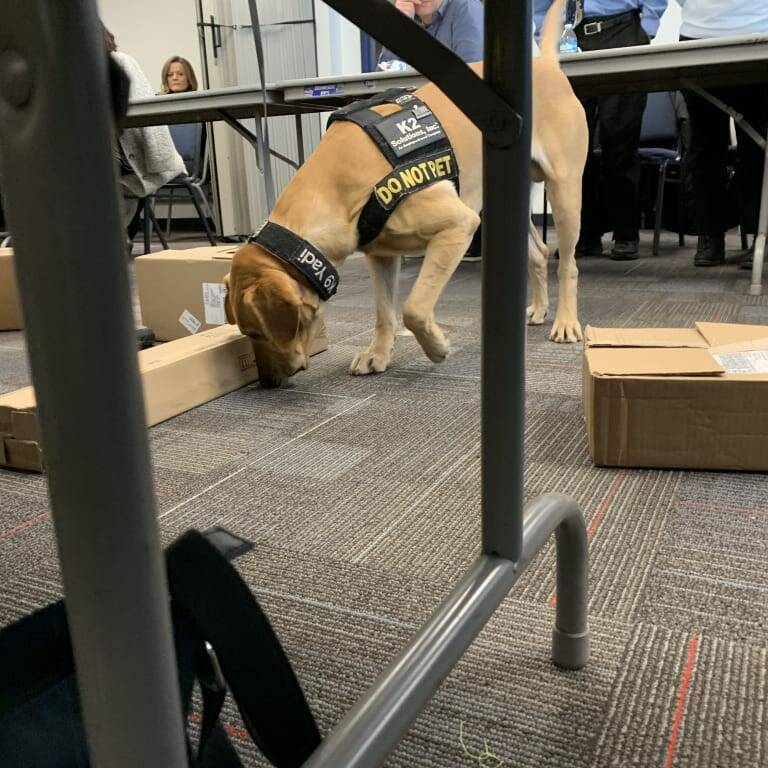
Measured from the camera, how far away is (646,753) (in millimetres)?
651

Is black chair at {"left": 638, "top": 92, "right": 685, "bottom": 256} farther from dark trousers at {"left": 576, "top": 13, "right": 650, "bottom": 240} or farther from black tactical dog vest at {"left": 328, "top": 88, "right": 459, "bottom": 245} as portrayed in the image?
black tactical dog vest at {"left": 328, "top": 88, "right": 459, "bottom": 245}

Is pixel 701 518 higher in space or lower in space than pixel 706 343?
lower

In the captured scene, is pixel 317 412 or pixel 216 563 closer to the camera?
pixel 216 563

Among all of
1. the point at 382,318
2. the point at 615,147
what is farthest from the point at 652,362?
the point at 615,147

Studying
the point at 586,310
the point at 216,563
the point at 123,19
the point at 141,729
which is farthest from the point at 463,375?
the point at 123,19

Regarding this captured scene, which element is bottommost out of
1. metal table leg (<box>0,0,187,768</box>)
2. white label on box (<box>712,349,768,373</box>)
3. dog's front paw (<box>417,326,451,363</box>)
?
dog's front paw (<box>417,326,451,363</box>)

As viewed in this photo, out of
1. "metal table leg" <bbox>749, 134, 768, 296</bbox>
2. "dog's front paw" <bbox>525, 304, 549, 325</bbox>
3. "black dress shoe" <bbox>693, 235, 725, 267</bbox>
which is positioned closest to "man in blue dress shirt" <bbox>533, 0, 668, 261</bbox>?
"black dress shoe" <bbox>693, 235, 725, 267</bbox>

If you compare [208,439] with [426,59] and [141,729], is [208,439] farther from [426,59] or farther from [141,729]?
[141,729]

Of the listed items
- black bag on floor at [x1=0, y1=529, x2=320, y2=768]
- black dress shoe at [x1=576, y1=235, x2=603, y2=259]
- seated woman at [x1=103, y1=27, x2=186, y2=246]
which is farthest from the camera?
black dress shoe at [x1=576, y1=235, x2=603, y2=259]

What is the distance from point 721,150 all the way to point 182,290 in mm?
2432

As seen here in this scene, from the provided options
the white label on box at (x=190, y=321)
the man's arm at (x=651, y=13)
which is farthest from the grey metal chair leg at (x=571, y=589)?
the man's arm at (x=651, y=13)

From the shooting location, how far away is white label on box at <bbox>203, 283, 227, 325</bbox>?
6.71 ft

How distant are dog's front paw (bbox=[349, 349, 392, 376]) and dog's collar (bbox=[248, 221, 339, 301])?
26 centimetres

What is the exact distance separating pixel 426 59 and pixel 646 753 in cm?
59
